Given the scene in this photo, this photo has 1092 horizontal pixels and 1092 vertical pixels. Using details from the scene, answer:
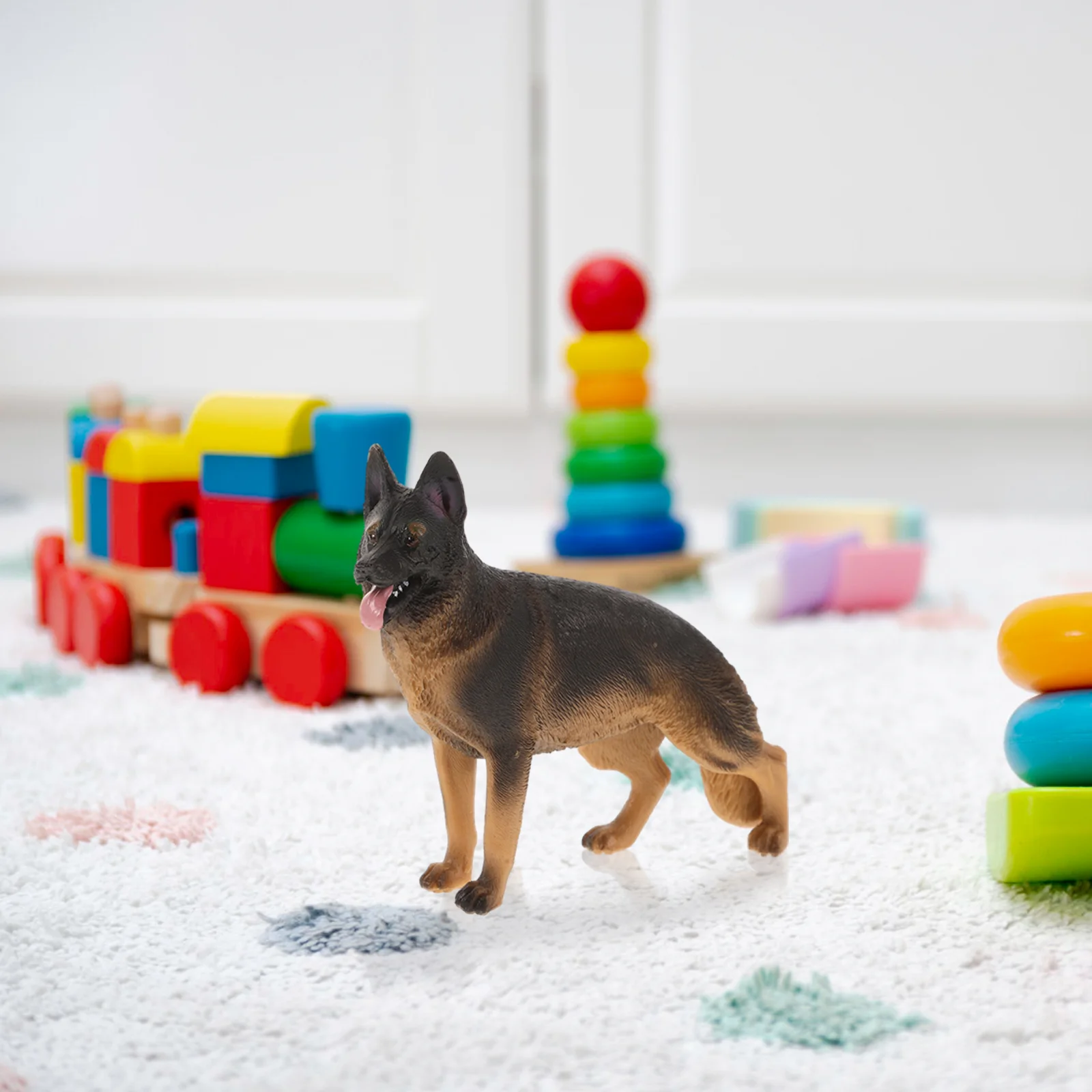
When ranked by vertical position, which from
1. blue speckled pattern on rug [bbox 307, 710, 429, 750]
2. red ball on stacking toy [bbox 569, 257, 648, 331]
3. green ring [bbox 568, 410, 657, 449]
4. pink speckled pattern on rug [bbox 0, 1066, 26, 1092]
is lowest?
blue speckled pattern on rug [bbox 307, 710, 429, 750]

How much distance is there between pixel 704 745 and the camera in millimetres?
626

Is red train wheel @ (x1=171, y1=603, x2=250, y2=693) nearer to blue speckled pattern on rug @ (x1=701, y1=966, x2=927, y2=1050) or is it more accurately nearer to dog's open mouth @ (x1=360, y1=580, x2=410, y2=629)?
dog's open mouth @ (x1=360, y1=580, x2=410, y2=629)

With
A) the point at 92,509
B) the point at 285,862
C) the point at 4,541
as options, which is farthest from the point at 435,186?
the point at 285,862

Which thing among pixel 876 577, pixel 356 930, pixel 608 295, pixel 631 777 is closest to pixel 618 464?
pixel 608 295

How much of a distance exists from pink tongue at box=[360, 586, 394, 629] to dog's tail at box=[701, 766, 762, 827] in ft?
0.59

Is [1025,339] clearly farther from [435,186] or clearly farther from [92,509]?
[92,509]

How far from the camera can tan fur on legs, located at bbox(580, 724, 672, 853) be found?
66 cm

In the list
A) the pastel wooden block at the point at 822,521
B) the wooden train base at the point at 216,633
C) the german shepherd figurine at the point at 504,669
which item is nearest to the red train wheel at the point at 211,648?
the wooden train base at the point at 216,633

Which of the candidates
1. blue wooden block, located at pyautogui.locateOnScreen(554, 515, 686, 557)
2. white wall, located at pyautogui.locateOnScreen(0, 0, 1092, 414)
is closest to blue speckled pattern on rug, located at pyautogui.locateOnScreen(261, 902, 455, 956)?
blue wooden block, located at pyautogui.locateOnScreen(554, 515, 686, 557)

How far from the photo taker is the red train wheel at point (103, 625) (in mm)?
1050

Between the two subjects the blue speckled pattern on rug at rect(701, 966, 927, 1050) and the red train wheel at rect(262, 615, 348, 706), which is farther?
the red train wheel at rect(262, 615, 348, 706)

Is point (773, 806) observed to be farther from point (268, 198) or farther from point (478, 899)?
point (268, 198)

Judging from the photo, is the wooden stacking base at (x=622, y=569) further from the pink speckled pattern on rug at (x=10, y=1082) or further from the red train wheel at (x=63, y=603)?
the pink speckled pattern on rug at (x=10, y=1082)

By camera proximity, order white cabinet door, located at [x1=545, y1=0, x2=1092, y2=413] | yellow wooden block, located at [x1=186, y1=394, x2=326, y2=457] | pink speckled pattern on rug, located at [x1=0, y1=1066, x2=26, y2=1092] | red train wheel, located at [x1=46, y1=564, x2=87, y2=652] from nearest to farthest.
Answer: pink speckled pattern on rug, located at [x1=0, y1=1066, x2=26, y2=1092] < yellow wooden block, located at [x1=186, y1=394, x2=326, y2=457] < red train wheel, located at [x1=46, y1=564, x2=87, y2=652] < white cabinet door, located at [x1=545, y1=0, x2=1092, y2=413]
